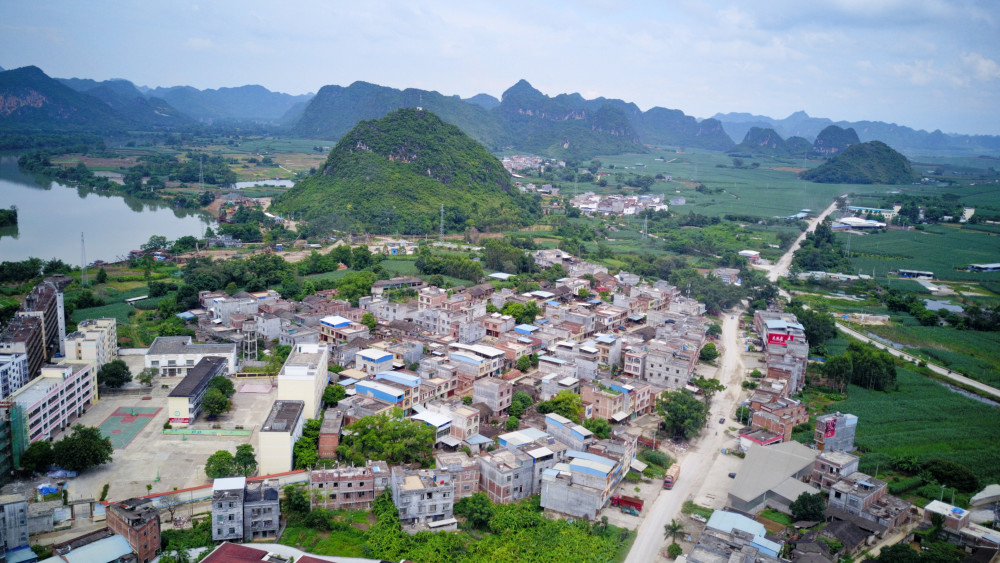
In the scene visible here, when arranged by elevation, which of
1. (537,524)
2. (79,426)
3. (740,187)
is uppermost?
(740,187)

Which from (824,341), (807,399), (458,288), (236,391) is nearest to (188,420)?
(236,391)

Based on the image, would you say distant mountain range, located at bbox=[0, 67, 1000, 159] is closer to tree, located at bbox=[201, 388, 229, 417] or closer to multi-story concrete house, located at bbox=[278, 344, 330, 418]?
multi-story concrete house, located at bbox=[278, 344, 330, 418]

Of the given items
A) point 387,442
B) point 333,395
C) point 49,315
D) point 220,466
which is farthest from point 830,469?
point 49,315

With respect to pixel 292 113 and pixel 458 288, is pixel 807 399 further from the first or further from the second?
pixel 292 113

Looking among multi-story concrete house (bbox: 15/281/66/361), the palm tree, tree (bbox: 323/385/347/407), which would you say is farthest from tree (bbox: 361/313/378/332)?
the palm tree

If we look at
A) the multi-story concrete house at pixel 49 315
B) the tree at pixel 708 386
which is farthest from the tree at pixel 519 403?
the multi-story concrete house at pixel 49 315

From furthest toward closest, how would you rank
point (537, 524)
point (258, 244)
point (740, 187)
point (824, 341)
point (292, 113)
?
point (292, 113) → point (740, 187) → point (258, 244) → point (824, 341) → point (537, 524)
